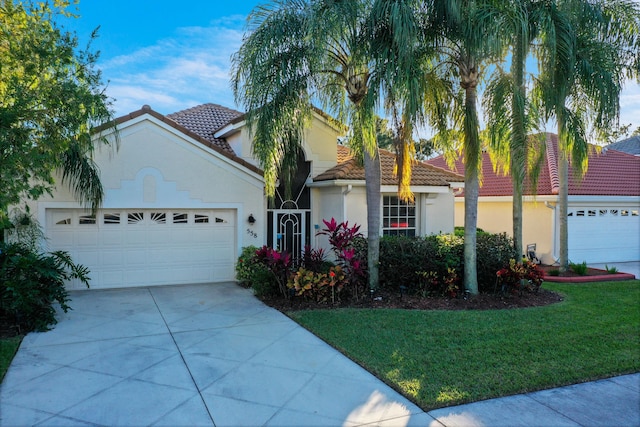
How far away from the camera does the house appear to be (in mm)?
11383

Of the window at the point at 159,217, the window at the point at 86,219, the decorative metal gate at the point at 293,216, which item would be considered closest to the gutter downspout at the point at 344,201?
the decorative metal gate at the point at 293,216

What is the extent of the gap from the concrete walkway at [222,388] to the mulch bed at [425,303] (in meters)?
1.81

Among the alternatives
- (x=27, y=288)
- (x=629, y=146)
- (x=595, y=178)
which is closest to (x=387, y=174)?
(x=27, y=288)

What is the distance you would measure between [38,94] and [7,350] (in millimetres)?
4116

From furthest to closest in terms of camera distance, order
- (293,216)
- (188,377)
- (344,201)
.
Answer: (293,216), (344,201), (188,377)

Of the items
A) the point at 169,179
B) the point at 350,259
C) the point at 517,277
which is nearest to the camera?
the point at 350,259

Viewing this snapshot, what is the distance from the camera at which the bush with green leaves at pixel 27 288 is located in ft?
25.2

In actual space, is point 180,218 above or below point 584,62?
below

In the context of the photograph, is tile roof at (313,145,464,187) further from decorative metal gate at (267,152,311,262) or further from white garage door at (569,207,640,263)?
white garage door at (569,207,640,263)

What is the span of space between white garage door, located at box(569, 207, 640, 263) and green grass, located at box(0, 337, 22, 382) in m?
18.2

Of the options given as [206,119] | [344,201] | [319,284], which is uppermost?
[206,119]

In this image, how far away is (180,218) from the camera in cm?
1231

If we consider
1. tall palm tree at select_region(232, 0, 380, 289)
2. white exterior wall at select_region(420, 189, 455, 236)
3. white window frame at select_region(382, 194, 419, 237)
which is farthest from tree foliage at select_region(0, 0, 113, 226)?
white exterior wall at select_region(420, 189, 455, 236)

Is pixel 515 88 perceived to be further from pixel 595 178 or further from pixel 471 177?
pixel 595 178
